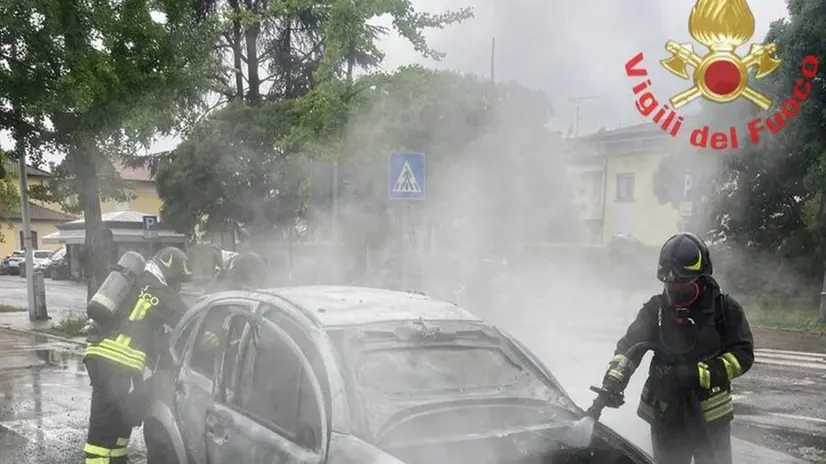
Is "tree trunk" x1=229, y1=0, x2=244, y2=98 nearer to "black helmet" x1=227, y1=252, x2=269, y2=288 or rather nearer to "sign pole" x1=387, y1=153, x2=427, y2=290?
"sign pole" x1=387, y1=153, x2=427, y2=290

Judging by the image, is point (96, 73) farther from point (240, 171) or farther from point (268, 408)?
point (268, 408)

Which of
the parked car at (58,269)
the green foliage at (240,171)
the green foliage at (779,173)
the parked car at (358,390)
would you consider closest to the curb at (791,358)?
the green foliage at (779,173)

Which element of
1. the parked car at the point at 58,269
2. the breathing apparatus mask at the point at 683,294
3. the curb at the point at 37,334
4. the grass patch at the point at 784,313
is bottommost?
the parked car at the point at 58,269

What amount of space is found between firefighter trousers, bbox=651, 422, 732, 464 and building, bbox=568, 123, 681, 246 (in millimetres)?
7961

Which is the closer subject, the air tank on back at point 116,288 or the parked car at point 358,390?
the parked car at point 358,390

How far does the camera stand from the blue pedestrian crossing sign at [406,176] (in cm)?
801

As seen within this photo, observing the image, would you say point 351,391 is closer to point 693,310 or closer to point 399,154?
point 693,310

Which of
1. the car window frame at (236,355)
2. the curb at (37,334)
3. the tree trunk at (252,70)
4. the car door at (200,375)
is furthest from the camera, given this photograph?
the tree trunk at (252,70)

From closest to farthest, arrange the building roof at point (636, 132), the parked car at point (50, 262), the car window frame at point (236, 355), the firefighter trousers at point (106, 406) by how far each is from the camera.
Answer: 1. the car window frame at point (236, 355)
2. the firefighter trousers at point (106, 406)
3. the building roof at point (636, 132)
4. the parked car at point (50, 262)

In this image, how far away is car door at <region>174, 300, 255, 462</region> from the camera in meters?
3.57

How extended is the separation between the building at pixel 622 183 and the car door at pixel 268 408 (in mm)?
8392

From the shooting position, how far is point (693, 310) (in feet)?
11.0

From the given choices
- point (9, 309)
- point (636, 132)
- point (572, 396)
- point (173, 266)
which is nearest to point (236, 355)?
point (173, 266)

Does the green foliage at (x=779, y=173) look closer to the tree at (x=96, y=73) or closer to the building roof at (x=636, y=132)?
the building roof at (x=636, y=132)
